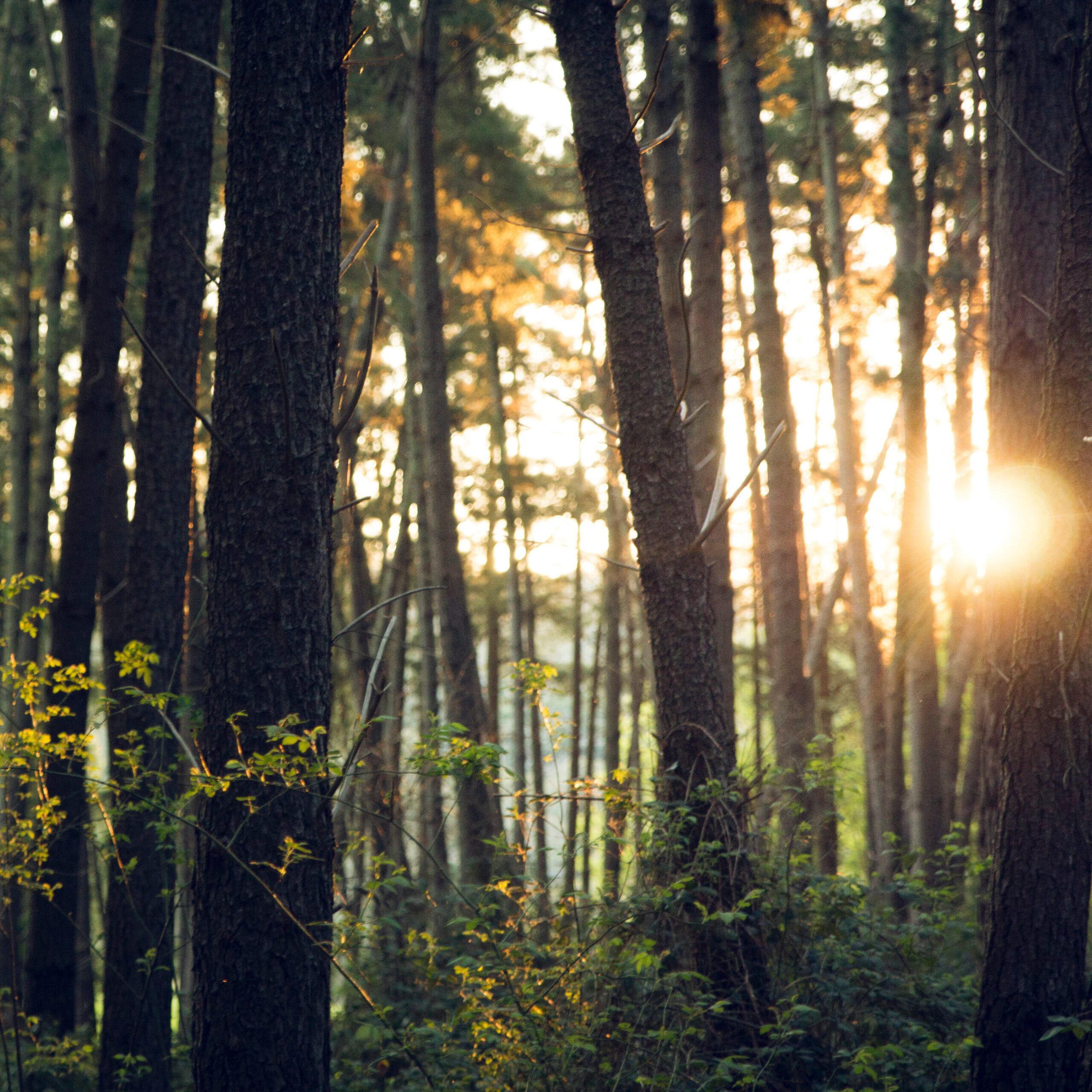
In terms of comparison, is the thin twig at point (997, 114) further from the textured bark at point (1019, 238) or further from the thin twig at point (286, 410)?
the thin twig at point (286, 410)

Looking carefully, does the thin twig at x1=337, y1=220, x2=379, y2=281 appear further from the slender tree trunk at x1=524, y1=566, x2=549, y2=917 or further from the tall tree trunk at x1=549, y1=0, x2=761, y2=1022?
the slender tree trunk at x1=524, y1=566, x2=549, y2=917

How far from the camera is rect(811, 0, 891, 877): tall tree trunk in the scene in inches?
404

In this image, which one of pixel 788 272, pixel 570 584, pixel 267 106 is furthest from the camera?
pixel 570 584

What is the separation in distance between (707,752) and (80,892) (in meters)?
7.77

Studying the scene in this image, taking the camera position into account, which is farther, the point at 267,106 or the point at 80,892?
the point at 80,892

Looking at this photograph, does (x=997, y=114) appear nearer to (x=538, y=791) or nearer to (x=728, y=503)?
(x=728, y=503)

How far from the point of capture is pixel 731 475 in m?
13.2

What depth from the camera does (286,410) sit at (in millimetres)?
2930

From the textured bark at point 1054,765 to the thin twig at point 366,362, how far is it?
8.42ft

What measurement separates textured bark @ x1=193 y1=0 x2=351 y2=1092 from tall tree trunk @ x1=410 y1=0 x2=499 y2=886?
5733 millimetres

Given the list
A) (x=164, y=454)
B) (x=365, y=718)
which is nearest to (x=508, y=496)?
(x=164, y=454)

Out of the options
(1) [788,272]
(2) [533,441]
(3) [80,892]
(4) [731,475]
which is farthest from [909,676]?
(2) [533,441]

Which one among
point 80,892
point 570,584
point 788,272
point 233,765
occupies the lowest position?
point 80,892

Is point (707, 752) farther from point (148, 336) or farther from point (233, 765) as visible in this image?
point (148, 336)
